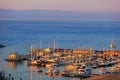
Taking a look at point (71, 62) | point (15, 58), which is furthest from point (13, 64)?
point (71, 62)

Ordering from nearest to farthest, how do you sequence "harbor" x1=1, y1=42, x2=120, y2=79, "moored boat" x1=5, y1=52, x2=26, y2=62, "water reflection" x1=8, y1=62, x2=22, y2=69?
1. "harbor" x1=1, y1=42, x2=120, y2=79
2. "water reflection" x1=8, y1=62, x2=22, y2=69
3. "moored boat" x1=5, y1=52, x2=26, y2=62

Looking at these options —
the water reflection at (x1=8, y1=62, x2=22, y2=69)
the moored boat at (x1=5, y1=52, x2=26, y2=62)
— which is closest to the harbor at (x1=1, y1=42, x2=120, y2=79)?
the moored boat at (x1=5, y1=52, x2=26, y2=62)

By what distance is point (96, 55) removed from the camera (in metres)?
9.80

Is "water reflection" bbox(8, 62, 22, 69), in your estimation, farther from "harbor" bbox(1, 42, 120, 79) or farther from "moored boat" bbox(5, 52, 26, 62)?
"moored boat" bbox(5, 52, 26, 62)

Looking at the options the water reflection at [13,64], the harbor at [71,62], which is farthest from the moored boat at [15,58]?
the water reflection at [13,64]

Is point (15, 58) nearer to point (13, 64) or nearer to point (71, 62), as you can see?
point (13, 64)

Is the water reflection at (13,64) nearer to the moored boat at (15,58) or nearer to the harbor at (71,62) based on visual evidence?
the harbor at (71,62)

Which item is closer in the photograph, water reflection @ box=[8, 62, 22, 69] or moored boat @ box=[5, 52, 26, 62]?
water reflection @ box=[8, 62, 22, 69]

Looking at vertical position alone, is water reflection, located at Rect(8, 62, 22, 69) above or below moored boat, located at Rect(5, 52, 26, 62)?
below

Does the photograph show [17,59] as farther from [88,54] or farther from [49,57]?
[88,54]

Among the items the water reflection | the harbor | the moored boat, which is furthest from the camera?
the moored boat

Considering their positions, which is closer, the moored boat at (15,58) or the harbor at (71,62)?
the harbor at (71,62)

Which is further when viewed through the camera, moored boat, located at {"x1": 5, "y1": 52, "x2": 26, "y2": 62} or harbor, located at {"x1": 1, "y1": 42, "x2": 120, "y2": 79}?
moored boat, located at {"x1": 5, "y1": 52, "x2": 26, "y2": 62}

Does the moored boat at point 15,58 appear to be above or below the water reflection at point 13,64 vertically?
above
